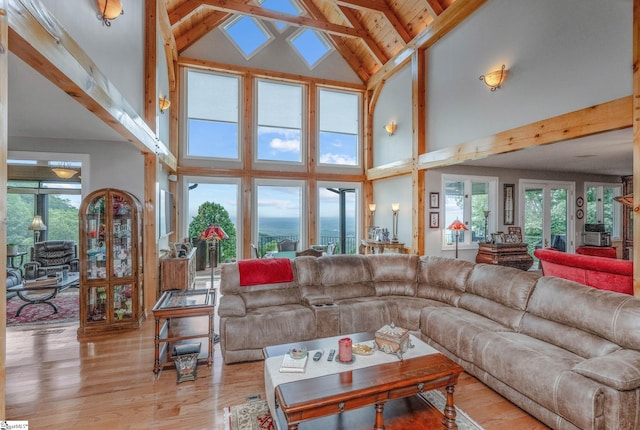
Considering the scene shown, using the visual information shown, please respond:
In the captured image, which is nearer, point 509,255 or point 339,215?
point 509,255

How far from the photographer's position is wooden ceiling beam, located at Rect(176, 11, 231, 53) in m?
6.98

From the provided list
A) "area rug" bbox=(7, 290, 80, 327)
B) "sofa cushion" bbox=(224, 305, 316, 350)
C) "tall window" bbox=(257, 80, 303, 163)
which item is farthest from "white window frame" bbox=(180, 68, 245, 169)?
"sofa cushion" bbox=(224, 305, 316, 350)

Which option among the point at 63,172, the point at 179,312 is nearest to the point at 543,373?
the point at 179,312

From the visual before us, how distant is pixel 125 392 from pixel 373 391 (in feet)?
7.10

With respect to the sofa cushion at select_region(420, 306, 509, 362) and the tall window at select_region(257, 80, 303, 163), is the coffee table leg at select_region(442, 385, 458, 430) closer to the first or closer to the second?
the sofa cushion at select_region(420, 306, 509, 362)

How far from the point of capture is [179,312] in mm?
2928

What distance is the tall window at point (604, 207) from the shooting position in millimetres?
7211

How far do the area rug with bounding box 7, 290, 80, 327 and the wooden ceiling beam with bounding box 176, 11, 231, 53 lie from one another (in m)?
5.63

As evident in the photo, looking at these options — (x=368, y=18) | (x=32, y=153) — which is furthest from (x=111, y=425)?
(x=368, y=18)

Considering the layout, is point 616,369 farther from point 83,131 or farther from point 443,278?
point 83,131

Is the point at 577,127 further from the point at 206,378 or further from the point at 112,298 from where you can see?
the point at 112,298

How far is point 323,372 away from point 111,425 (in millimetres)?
1595

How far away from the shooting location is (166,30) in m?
5.60

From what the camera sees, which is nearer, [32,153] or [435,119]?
[32,153]
